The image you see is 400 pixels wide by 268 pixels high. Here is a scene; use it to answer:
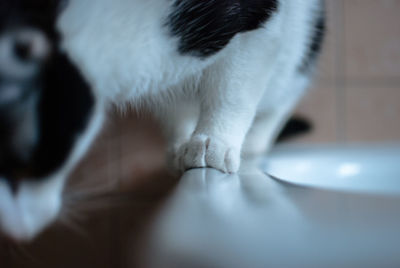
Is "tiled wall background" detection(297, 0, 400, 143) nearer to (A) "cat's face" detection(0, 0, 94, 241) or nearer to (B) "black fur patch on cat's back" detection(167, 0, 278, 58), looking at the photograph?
(B) "black fur patch on cat's back" detection(167, 0, 278, 58)

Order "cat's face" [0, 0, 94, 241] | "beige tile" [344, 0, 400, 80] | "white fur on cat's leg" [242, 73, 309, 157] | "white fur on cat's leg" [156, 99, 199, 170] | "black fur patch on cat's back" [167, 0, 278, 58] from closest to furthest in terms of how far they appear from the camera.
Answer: "cat's face" [0, 0, 94, 241] → "black fur patch on cat's back" [167, 0, 278, 58] → "white fur on cat's leg" [156, 99, 199, 170] → "white fur on cat's leg" [242, 73, 309, 157] → "beige tile" [344, 0, 400, 80]

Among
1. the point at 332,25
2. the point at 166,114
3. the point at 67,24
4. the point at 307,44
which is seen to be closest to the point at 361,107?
the point at 332,25

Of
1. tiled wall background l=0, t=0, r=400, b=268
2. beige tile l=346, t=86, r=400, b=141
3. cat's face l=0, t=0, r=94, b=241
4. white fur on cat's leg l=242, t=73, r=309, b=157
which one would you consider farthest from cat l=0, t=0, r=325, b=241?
beige tile l=346, t=86, r=400, b=141

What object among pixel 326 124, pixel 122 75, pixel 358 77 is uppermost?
pixel 122 75

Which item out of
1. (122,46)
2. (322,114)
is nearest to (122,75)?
(122,46)

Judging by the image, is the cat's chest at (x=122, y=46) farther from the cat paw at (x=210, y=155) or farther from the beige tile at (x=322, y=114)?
the beige tile at (x=322, y=114)

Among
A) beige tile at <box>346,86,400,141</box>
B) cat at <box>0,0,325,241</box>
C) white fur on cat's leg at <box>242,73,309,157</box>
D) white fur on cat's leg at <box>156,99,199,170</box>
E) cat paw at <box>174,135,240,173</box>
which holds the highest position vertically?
cat at <box>0,0,325,241</box>

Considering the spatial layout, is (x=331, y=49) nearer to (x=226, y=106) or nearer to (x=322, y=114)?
(x=322, y=114)
